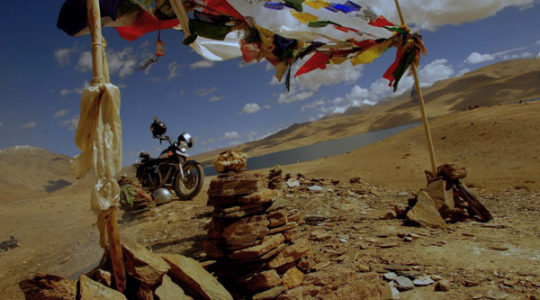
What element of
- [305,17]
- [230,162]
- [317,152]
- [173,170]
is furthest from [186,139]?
[317,152]

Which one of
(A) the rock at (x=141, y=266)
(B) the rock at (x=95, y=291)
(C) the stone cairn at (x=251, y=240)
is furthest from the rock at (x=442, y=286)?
(B) the rock at (x=95, y=291)

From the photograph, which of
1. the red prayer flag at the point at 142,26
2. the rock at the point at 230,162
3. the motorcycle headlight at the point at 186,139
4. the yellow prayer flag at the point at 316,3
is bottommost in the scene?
the rock at the point at 230,162

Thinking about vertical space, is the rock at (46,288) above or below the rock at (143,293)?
above

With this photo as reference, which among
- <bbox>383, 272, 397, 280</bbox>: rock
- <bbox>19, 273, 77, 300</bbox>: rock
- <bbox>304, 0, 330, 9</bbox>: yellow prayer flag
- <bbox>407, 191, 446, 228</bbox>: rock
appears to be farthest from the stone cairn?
<bbox>304, 0, 330, 9</bbox>: yellow prayer flag

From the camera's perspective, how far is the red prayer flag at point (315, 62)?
239 inches

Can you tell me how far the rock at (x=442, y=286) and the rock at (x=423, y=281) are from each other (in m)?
0.11

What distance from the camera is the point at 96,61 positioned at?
219cm

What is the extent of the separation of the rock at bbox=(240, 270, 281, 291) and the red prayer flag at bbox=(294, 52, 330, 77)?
4.40 meters

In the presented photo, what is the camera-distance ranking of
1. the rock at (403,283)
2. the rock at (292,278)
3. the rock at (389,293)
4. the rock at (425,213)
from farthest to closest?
the rock at (425,213) < the rock at (292,278) < the rock at (403,283) < the rock at (389,293)

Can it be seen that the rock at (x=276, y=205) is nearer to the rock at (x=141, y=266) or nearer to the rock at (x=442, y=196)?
the rock at (x=141, y=266)

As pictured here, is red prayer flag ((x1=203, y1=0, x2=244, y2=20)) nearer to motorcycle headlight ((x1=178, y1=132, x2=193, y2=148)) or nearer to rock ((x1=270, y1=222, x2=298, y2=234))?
rock ((x1=270, y1=222, x2=298, y2=234))

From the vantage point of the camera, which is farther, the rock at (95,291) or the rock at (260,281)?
the rock at (260,281)

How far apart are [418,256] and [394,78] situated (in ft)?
14.2

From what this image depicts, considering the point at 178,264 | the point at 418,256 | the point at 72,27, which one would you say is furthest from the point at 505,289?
the point at 72,27
